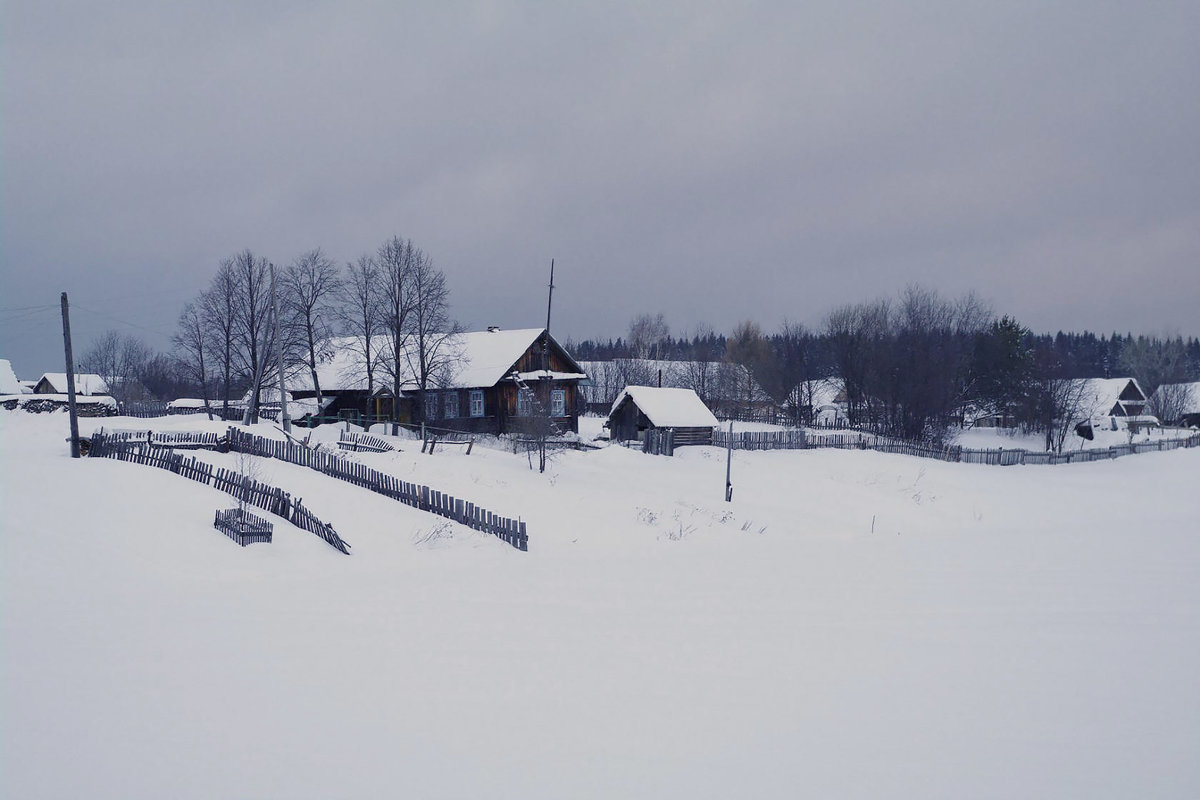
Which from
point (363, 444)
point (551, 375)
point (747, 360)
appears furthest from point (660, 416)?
→ point (747, 360)

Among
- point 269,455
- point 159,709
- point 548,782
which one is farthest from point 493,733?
point 269,455

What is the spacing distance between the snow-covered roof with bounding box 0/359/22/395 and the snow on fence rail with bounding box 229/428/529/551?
44.4 meters

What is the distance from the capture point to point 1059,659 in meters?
9.55

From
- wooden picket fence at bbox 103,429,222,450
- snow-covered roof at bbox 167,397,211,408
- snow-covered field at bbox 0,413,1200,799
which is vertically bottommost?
snow-covered field at bbox 0,413,1200,799

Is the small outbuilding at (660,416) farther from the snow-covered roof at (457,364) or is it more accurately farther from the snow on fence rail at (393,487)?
the snow on fence rail at (393,487)

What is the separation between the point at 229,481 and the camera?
19219mm

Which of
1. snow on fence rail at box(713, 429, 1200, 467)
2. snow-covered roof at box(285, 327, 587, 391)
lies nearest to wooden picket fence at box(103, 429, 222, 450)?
snow-covered roof at box(285, 327, 587, 391)

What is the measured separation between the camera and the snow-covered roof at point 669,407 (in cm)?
4506

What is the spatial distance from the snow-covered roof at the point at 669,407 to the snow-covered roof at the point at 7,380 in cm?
4636

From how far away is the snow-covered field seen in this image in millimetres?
6289

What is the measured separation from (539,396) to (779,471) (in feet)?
45.3

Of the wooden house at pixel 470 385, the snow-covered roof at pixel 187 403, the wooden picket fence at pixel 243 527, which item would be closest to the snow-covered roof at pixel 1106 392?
the wooden house at pixel 470 385

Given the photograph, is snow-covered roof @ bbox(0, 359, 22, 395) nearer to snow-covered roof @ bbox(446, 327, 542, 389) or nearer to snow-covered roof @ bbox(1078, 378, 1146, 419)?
snow-covered roof @ bbox(446, 327, 542, 389)

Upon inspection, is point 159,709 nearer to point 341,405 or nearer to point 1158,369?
point 341,405
